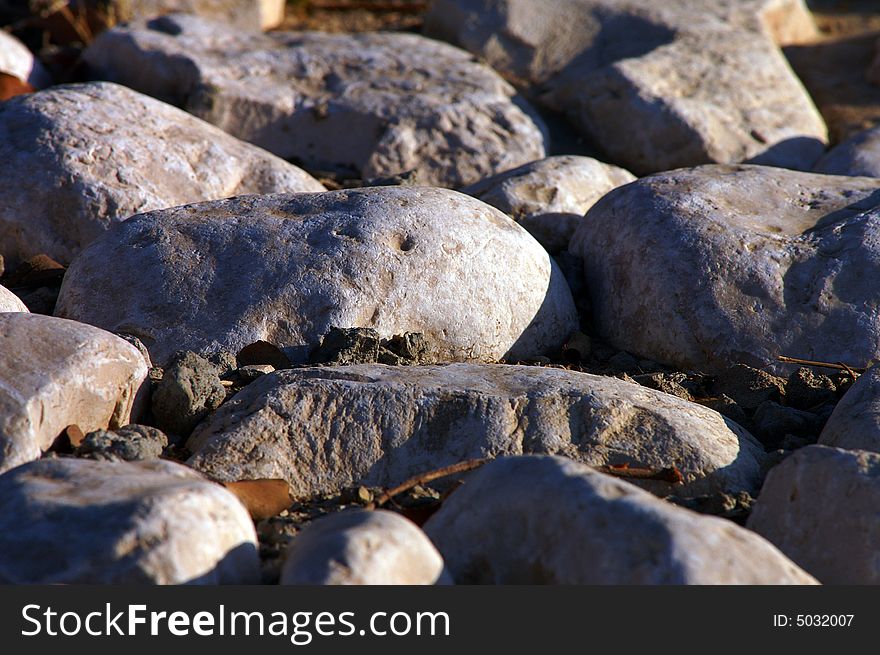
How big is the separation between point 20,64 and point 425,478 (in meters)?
4.39

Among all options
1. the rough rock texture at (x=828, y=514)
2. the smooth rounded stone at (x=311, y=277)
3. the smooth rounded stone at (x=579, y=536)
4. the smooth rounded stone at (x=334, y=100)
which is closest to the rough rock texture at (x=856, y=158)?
the smooth rounded stone at (x=334, y=100)

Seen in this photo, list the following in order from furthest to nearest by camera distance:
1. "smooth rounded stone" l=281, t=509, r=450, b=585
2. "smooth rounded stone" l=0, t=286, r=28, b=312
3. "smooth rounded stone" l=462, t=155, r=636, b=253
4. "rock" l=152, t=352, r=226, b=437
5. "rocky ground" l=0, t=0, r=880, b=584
Result: 1. "smooth rounded stone" l=462, t=155, r=636, b=253
2. "smooth rounded stone" l=0, t=286, r=28, b=312
3. "rock" l=152, t=352, r=226, b=437
4. "rocky ground" l=0, t=0, r=880, b=584
5. "smooth rounded stone" l=281, t=509, r=450, b=585

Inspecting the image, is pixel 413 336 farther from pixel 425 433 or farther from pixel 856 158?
pixel 856 158

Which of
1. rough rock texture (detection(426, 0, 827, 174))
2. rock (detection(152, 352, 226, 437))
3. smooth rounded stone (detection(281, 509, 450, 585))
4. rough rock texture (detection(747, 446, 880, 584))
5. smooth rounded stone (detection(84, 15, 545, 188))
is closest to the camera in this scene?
smooth rounded stone (detection(281, 509, 450, 585))

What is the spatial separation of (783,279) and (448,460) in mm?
1560

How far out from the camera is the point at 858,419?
2939mm

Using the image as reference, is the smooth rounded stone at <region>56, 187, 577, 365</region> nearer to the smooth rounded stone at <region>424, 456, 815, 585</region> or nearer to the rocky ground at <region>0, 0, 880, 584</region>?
the rocky ground at <region>0, 0, 880, 584</region>

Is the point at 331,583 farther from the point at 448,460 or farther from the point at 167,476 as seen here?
the point at 448,460

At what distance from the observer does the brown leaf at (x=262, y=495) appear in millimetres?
2676

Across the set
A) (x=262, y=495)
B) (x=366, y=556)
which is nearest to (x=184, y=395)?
(x=262, y=495)

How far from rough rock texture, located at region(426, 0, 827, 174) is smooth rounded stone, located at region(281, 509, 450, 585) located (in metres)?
4.03

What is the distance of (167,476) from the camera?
2406mm

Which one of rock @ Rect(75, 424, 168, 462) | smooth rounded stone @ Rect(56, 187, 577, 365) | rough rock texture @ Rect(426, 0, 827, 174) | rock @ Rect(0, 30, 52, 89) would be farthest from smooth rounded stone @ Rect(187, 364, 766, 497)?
rock @ Rect(0, 30, 52, 89)

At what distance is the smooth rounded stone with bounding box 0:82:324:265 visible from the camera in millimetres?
4074
